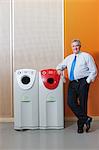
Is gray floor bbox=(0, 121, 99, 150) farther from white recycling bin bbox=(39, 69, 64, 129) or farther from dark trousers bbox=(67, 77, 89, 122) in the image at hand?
dark trousers bbox=(67, 77, 89, 122)

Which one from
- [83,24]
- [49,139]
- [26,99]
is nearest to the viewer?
[49,139]

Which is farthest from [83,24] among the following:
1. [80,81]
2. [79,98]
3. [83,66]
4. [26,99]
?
[26,99]

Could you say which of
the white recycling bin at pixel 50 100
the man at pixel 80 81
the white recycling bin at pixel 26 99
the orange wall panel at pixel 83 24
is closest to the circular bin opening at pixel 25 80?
the white recycling bin at pixel 26 99

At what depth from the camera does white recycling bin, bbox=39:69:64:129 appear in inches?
211

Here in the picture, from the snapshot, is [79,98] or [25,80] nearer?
[79,98]

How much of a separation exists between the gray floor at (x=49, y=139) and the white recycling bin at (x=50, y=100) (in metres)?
0.17

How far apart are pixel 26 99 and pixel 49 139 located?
3.05 feet

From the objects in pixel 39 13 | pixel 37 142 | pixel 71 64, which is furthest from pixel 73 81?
pixel 39 13

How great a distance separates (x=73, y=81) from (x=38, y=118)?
87 centimetres

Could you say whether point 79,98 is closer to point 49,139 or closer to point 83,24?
point 49,139

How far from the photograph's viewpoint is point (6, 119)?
240 inches

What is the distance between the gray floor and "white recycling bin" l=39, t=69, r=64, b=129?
172mm

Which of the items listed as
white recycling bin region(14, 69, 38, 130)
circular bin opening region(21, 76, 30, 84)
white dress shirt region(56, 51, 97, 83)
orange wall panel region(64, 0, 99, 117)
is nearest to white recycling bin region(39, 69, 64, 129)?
white recycling bin region(14, 69, 38, 130)

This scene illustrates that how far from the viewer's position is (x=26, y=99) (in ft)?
17.5
